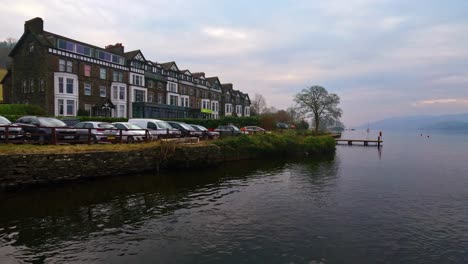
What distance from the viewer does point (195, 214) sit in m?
12.3

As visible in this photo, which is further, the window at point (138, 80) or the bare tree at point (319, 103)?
the bare tree at point (319, 103)

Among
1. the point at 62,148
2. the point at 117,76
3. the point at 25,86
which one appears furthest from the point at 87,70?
the point at 62,148

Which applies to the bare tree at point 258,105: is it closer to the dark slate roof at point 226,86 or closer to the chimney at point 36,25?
the dark slate roof at point 226,86

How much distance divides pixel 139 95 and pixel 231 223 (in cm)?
4540

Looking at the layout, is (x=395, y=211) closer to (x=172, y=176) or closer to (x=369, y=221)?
(x=369, y=221)

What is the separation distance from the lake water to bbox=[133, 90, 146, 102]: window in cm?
3562

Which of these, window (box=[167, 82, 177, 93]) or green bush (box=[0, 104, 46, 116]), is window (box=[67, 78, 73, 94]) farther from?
window (box=[167, 82, 177, 93])

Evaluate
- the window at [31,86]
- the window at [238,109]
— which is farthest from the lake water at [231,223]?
the window at [238,109]

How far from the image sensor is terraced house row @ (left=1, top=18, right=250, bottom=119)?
129 ft

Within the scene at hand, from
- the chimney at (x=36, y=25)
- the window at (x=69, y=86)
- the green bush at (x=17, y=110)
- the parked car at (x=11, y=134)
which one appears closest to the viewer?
the parked car at (x=11, y=134)

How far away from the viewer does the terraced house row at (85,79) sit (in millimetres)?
39469

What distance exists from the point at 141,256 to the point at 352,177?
18.6 m

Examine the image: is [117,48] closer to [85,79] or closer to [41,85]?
[85,79]

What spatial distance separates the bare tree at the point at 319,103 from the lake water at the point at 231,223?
2355 inches
